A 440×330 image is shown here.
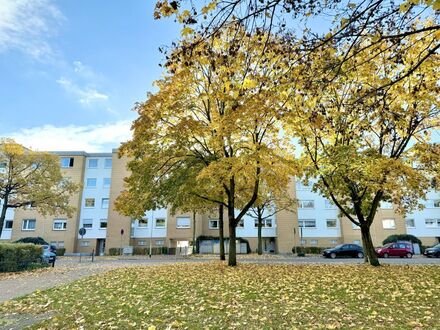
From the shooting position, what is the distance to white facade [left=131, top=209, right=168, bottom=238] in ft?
149

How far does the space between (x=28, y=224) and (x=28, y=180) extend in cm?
1732

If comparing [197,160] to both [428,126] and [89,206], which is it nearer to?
[428,126]

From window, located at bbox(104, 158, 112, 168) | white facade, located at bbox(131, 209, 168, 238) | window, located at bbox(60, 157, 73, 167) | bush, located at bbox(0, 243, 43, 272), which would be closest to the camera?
bush, located at bbox(0, 243, 43, 272)

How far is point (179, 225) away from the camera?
4588cm

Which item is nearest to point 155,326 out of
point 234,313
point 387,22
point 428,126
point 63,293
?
point 234,313

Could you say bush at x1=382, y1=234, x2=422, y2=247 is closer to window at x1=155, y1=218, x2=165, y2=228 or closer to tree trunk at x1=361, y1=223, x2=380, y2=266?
tree trunk at x1=361, y1=223, x2=380, y2=266

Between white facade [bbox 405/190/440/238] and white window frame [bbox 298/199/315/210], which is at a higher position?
white window frame [bbox 298/199/315/210]

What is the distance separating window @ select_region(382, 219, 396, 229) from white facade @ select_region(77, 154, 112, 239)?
38107 mm

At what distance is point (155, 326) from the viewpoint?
5.95 meters

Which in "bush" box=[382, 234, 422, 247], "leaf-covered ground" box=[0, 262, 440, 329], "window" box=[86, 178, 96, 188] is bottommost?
"leaf-covered ground" box=[0, 262, 440, 329]

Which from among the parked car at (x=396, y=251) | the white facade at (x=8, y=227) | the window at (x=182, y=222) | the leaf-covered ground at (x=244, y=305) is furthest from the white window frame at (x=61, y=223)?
the parked car at (x=396, y=251)

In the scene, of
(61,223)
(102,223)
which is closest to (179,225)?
(102,223)

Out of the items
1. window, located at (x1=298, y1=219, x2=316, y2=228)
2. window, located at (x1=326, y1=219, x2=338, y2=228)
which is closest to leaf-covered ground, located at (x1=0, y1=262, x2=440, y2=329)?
window, located at (x1=298, y1=219, x2=316, y2=228)

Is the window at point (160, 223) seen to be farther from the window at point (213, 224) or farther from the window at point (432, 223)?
the window at point (432, 223)
